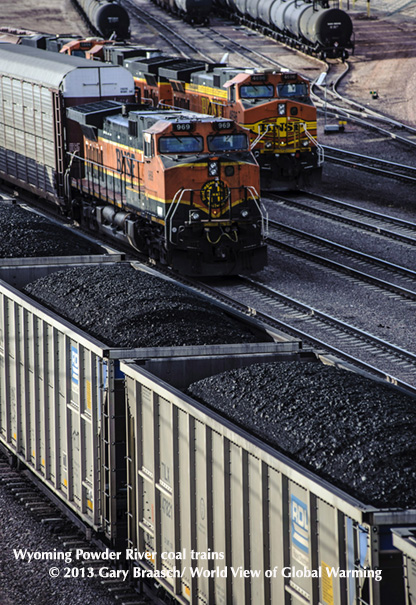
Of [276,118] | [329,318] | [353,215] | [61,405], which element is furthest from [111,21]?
[61,405]

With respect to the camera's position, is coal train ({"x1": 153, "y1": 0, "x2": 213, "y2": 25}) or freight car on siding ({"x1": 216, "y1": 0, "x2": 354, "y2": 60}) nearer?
freight car on siding ({"x1": 216, "y1": 0, "x2": 354, "y2": 60})

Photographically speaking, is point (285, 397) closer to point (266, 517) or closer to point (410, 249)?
point (266, 517)

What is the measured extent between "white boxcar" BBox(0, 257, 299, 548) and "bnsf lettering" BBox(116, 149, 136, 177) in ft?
42.4

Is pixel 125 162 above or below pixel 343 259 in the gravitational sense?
above

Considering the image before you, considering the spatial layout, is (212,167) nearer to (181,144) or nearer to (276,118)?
(181,144)

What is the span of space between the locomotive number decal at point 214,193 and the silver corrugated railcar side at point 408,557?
17.8 meters

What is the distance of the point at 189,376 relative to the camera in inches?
403

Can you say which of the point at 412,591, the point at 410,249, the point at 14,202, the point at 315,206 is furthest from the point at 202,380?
the point at 315,206

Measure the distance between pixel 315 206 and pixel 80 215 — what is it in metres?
7.68

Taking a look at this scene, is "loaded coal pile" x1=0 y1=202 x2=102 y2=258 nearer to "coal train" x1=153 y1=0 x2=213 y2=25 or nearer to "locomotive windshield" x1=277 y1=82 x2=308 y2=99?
"locomotive windshield" x1=277 y1=82 x2=308 y2=99

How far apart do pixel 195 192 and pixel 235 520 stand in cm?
1596

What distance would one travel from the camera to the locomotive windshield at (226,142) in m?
23.9

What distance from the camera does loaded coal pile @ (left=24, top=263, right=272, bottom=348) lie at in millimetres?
11188

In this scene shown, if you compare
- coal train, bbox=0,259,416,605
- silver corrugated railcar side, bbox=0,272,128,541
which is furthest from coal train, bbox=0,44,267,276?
silver corrugated railcar side, bbox=0,272,128,541
